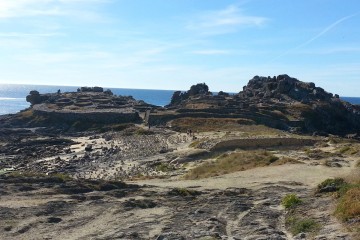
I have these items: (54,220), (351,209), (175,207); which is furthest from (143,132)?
(351,209)

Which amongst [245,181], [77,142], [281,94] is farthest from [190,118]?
[245,181]

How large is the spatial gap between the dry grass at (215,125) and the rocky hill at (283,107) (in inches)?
120

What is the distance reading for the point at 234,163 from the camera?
4072 centimetres

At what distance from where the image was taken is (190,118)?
75.0 m

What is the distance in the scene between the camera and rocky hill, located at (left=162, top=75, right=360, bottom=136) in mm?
77000

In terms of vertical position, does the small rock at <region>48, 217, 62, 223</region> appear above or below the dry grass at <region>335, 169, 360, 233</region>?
below

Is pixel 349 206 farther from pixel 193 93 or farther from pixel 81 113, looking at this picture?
pixel 193 93

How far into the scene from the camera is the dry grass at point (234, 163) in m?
37.8

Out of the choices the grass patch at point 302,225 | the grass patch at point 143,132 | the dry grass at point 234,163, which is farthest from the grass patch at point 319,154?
the grass patch at point 143,132

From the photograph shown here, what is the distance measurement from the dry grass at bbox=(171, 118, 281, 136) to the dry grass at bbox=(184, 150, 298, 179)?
2071 cm

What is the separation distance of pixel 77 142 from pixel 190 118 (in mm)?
18079

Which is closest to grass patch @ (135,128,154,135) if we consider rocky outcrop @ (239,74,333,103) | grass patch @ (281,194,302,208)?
rocky outcrop @ (239,74,333,103)

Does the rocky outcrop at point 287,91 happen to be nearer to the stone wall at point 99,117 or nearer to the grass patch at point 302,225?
the stone wall at point 99,117

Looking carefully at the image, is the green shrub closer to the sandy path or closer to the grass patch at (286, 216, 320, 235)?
the sandy path
